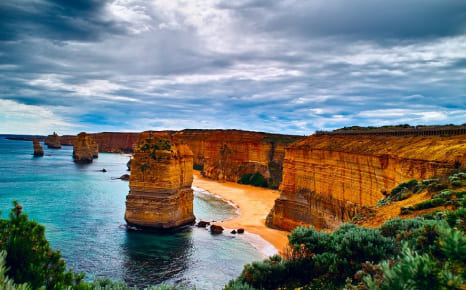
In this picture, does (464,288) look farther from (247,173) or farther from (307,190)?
(247,173)

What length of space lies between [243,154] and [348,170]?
5418cm

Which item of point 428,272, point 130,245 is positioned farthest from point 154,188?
point 428,272

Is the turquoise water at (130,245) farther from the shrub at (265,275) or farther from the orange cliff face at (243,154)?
the orange cliff face at (243,154)

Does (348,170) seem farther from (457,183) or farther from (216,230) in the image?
(216,230)

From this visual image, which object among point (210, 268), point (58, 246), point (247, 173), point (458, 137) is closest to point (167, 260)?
point (210, 268)

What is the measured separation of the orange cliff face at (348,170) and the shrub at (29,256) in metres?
18.0

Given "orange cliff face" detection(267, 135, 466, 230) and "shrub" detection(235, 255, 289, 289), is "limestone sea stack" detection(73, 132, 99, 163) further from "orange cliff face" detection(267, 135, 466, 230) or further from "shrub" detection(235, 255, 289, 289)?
"shrub" detection(235, 255, 289, 289)

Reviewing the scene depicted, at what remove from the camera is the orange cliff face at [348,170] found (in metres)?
18.5

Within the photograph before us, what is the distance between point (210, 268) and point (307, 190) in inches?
522

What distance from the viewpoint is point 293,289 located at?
8477 mm

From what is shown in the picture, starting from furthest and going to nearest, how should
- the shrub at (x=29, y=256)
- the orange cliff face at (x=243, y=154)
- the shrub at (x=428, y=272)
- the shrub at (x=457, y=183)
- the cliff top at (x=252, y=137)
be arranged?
1. the cliff top at (x=252, y=137)
2. the orange cliff face at (x=243, y=154)
3. the shrub at (x=457, y=183)
4. the shrub at (x=29, y=256)
5. the shrub at (x=428, y=272)

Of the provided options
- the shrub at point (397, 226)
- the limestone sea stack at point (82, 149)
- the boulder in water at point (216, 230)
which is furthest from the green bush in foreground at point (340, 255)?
the limestone sea stack at point (82, 149)

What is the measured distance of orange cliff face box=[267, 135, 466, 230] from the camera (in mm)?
18547

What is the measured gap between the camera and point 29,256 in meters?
6.75
